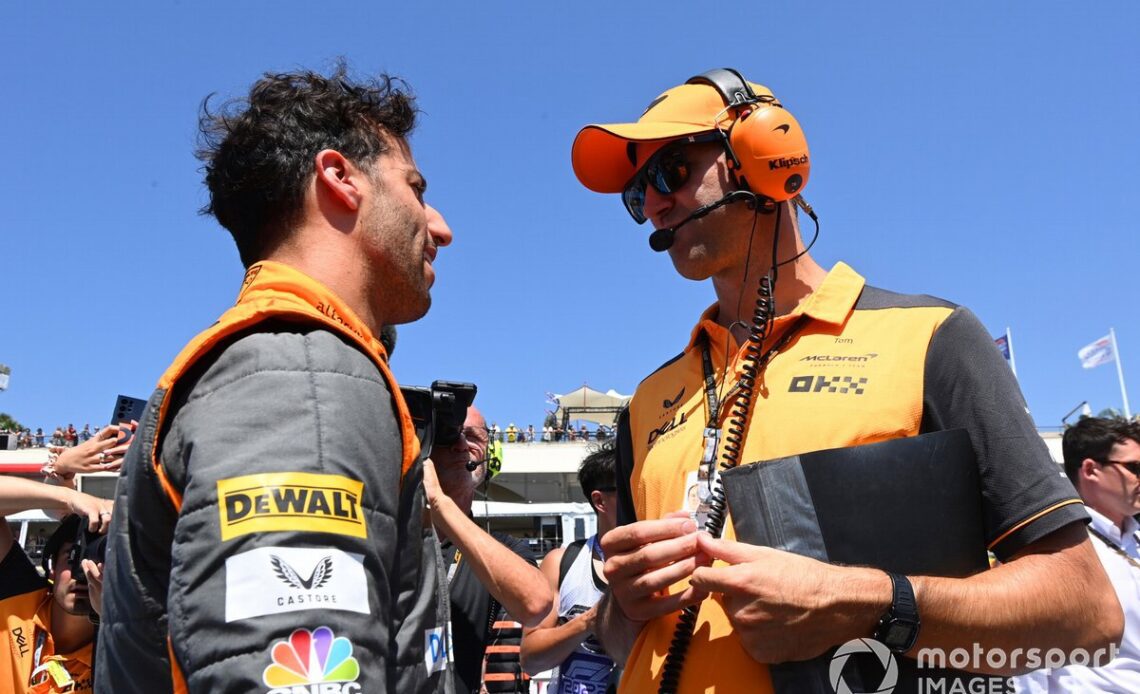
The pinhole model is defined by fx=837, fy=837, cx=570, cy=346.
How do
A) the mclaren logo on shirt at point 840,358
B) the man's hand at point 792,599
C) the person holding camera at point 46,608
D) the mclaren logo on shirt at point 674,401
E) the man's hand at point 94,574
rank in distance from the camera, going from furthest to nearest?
1. the person holding camera at point 46,608
2. the man's hand at point 94,574
3. the mclaren logo on shirt at point 674,401
4. the mclaren logo on shirt at point 840,358
5. the man's hand at point 792,599

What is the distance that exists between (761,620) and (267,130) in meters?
1.66

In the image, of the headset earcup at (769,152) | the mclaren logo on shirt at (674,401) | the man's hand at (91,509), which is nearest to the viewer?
the headset earcup at (769,152)

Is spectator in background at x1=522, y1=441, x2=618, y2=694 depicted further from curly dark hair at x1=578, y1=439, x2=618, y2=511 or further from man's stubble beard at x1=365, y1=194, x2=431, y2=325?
man's stubble beard at x1=365, y1=194, x2=431, y2=325

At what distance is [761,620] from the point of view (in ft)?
5.83

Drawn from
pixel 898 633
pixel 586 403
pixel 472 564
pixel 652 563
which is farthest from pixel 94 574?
pixel 586 403

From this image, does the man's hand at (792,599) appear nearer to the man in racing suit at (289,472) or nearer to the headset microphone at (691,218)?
the man in racing suit at (289,472)

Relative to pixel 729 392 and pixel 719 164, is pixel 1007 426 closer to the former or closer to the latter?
pixel 729 392

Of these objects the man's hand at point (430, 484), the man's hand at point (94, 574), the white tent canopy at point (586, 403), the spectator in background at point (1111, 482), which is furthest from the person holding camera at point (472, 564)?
the white tent canopy at point (586, 403)

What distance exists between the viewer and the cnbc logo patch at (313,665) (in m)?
1.26

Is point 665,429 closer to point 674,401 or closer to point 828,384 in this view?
point 674,401

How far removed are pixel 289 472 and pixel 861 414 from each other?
4.44ft

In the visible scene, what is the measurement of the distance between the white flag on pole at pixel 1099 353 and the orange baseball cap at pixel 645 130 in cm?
4312

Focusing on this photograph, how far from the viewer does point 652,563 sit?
1950 millimetres

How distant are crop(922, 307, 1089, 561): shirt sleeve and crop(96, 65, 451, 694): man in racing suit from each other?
4.22ft
